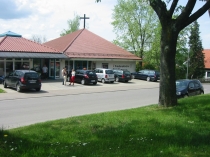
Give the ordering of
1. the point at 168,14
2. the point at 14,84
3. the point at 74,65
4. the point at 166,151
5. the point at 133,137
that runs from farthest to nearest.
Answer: the point at 74,65 → the point at 14,84 → the point at 168,14 → the point at 133,137 → the point at 166,151

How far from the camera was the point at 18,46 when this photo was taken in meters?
31.0

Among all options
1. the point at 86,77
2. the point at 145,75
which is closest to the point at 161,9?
the point at 86,77

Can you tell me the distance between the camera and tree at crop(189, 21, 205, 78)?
5470cm

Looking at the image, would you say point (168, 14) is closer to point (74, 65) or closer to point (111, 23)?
point (74, 65)

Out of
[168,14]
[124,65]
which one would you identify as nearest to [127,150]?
[168,14]

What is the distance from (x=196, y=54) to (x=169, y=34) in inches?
1893

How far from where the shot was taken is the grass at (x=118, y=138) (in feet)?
16.5

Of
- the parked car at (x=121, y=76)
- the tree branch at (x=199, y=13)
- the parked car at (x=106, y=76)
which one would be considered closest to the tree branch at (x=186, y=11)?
the tree branch at (x=199, y=13)

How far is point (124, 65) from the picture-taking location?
4347cm

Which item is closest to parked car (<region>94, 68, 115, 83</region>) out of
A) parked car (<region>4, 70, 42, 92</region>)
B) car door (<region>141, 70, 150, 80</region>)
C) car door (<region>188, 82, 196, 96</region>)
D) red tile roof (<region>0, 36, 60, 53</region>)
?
red tile roof (<region>0, 36, 60, 53</region>)

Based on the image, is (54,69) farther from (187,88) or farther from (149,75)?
(187,88)

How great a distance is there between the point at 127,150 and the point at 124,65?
3848cm

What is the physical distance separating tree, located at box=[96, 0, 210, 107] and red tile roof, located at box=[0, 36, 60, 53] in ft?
72.2

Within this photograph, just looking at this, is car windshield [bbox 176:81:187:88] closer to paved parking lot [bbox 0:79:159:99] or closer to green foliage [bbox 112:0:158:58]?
paved parking lot [bbox 0:79:159:99]
